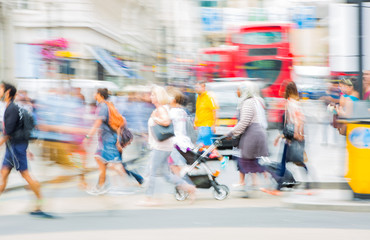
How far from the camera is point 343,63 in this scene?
28.0ft

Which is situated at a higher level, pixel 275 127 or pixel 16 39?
pixel 16 39

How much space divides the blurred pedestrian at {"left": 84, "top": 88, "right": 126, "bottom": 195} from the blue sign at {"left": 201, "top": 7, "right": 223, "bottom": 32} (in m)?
54.5

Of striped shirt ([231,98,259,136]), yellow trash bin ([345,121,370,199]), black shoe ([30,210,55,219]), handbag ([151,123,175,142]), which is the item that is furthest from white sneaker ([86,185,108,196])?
yellow trash bin ([345,121,370,199])

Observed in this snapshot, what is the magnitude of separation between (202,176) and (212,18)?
57.1 metres

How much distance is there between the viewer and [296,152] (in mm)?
8898

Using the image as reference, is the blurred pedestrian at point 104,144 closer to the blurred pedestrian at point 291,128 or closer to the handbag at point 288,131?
the blurred pedestrian at point 291,128

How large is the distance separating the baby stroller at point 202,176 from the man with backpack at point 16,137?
2.06 meters

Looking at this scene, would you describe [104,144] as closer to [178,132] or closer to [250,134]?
[178,132]

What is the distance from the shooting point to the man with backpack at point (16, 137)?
7.30 meters

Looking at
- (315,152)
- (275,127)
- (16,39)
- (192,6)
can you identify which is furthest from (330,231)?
(192,6)

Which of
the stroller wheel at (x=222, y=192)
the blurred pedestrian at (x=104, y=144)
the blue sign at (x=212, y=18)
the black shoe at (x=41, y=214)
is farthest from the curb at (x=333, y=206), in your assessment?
the blue sign at (x=212, y=18)

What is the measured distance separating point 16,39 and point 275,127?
1329cm

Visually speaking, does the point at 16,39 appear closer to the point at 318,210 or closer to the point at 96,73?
the point at 96,73

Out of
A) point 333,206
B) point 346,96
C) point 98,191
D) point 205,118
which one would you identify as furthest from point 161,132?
point 205,118
